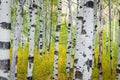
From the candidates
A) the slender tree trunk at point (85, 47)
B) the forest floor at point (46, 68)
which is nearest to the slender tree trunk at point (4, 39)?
the slender tree trunk at point (85, 47)

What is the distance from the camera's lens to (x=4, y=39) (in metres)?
4.72

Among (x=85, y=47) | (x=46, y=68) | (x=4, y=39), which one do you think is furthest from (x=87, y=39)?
(x=46, y=68)

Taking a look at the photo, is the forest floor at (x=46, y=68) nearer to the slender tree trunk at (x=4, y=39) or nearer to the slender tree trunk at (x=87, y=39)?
the slender tree trunk at (x=87, y=39)

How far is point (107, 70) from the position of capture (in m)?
21.5

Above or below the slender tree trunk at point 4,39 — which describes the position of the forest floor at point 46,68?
below

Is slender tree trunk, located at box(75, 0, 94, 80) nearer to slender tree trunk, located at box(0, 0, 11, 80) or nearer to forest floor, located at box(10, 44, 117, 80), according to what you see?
slender tree trunk, located at box(0, 0, 11, 80)

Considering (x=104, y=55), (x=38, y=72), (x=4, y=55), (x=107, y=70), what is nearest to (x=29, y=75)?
Answer: (x=4, y=55)

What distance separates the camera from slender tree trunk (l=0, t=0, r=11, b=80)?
15.4 ft

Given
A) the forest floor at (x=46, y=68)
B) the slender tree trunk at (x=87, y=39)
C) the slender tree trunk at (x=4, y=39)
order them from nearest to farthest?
the slender tree trunk at (x=4, y=39) < the slender tree trunk at (x=87, y=39) < the forest floor at (x=46, y=68)

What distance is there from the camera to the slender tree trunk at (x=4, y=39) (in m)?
4.69

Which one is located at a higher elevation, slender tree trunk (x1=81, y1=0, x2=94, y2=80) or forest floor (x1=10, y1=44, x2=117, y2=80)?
slender tree trunk (x1=81, y1=0, x2=94, y2=80)

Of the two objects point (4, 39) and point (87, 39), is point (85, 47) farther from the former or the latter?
point (4, 39)

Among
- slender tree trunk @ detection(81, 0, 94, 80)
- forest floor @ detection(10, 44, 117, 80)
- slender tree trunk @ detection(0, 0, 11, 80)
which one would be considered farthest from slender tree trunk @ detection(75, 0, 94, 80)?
forest floor @ detection(10, 44, 117, 80)

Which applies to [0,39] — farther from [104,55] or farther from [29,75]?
[104,55]
